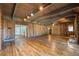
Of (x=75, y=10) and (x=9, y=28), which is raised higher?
(x=75, y=10)

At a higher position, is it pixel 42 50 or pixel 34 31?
pixel 34 31

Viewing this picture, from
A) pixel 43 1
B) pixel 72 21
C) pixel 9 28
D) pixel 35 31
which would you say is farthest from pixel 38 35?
pixel 43 1

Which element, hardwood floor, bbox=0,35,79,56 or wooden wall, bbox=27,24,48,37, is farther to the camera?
wooden wall, bbox=27,24,48,37

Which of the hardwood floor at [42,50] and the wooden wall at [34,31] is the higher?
the wooden wall at [34,31]

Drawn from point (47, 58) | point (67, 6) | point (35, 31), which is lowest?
point (47, 58)

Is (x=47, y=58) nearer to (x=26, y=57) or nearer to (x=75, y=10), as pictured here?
(x=26, y=57)

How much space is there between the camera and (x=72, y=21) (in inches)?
153

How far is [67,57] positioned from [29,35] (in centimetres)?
638

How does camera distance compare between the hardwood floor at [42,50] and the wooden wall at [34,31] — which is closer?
the hardwood floor at [42,50]

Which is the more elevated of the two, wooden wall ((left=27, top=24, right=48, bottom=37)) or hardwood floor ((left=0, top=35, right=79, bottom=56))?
wooden wall ((left=27, top=24, right=48, bottom=37))

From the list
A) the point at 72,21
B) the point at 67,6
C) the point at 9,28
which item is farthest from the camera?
the point at 9,28

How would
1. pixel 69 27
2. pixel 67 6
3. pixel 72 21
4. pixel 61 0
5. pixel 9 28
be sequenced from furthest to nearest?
pixel 9 28, pixel 72 21, pixel 69 27, pixel 67 6, pixel 61 0

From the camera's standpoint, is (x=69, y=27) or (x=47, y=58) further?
(x=69, y=27)

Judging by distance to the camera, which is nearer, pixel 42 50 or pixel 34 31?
pixel 42 50
